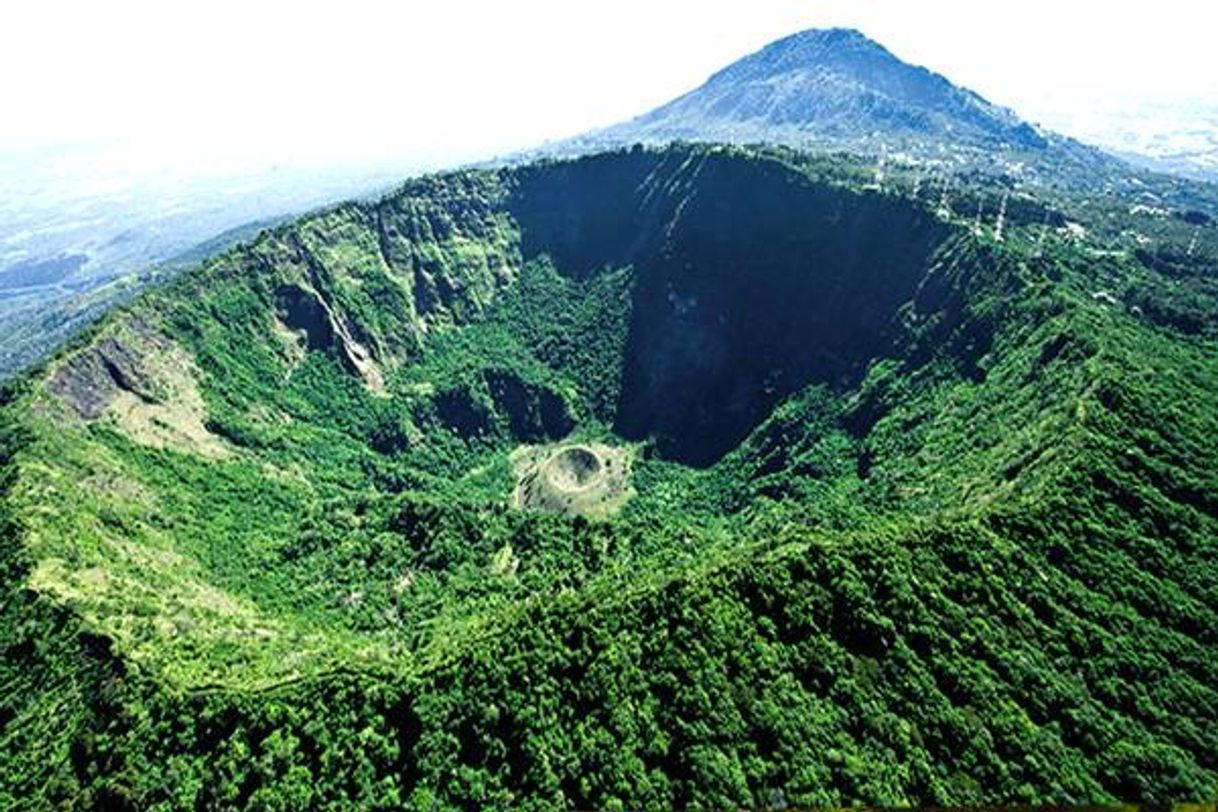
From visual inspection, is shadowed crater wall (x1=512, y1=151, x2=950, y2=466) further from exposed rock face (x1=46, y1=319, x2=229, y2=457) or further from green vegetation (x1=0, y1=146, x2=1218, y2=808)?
exposed rock face (x1=46, y1=319, x2=229, y2=457)

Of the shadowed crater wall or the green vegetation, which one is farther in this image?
the shadowed crater wall

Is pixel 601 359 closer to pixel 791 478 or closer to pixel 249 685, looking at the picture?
pixel 791 478

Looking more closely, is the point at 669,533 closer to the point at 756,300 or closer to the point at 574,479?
the point at 574,479

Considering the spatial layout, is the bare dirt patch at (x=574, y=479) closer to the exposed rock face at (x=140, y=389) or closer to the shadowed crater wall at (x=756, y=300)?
the shadowed crater wall at (x=756, y=300)

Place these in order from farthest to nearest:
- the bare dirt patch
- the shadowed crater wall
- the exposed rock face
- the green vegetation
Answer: the shadowed crater wall
the bare dirt patch
the exposed rock face
the green vegetation

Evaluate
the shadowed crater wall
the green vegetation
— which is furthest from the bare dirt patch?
the shadowed crater wall

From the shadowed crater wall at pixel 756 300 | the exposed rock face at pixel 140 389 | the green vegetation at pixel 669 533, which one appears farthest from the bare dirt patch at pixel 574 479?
the exposed rock face at pixel 140 389

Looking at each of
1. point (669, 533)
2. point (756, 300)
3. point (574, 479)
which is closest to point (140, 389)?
point (574, 479)

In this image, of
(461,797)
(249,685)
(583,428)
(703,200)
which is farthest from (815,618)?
(703,200)
